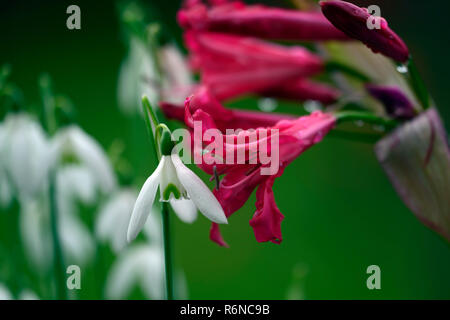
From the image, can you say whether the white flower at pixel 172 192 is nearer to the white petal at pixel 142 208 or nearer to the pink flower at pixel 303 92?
the white petal at pixel 142 208

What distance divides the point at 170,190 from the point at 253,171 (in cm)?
5

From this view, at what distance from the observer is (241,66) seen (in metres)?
0.53

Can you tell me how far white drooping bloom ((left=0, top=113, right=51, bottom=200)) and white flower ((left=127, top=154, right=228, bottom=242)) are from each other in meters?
0.12

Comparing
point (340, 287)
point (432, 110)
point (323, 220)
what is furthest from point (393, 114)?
point (323, 220)

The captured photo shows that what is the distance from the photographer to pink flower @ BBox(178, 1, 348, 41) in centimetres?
47

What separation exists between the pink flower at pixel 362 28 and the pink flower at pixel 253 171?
61 millimetres

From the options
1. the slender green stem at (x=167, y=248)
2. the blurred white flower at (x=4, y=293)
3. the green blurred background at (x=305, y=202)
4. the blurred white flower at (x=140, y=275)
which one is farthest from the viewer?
the green blurred background at (x=305, y=202)

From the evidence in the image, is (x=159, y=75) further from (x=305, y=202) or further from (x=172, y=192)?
(x=305, y=202)

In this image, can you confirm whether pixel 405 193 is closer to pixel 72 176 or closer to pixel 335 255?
pixel 72 176

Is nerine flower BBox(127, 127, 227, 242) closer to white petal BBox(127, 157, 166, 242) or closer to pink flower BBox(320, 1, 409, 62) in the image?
white petal BBox(127, 157, 166, 242)

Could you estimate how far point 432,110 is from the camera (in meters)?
0.41

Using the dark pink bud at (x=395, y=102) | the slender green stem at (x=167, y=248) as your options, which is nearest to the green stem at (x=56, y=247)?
the slender green stem at (x=167, y=248)

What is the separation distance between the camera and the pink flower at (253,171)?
321mm

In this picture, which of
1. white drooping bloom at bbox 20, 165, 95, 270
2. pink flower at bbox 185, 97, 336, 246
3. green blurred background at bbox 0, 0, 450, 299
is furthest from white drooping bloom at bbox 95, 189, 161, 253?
green blurred background at bbox 0, 0, 450, 299
